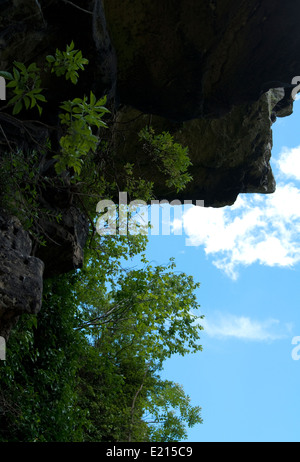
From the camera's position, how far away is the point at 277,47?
7.71m

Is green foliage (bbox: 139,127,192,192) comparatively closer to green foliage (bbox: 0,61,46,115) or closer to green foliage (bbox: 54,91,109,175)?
green foliage (bbox: 54,91,109,175)

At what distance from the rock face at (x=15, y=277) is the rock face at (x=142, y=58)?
0.01 meters

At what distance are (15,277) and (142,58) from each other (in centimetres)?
506

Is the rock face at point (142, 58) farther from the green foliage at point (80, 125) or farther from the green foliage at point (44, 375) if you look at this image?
the green foliage at point (44, 375)

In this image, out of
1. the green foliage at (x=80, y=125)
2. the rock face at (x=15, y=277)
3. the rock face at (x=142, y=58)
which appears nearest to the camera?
the green foliage at (x=80, y=125)

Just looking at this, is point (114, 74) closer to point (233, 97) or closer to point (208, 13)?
point (208, 13)

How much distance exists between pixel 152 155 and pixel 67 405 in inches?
245

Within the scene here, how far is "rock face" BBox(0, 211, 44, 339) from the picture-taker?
5.00 m

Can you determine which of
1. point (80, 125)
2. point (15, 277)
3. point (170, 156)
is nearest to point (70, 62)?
point (80, 125)

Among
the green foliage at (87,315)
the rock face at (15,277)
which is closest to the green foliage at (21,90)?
the green foliage at (87,315)

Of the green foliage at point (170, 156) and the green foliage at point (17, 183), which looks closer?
the green foliage at point (17, 183)

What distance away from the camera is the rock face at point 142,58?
18.5ft

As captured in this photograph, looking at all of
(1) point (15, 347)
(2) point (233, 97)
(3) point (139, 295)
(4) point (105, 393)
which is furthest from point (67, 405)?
(2) point (233, 97)

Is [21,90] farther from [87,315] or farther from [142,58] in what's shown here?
[87,315]
